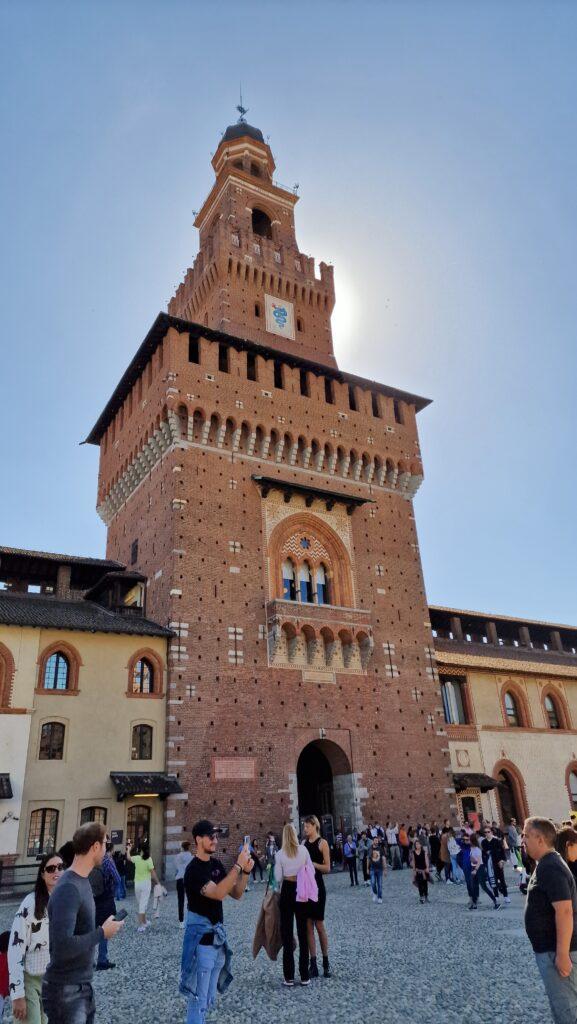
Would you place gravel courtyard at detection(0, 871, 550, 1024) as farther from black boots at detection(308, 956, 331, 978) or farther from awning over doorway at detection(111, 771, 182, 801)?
awning over doorway at detection(111, 771, 182, 801)

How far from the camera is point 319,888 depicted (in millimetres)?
8680

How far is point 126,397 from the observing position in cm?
3406

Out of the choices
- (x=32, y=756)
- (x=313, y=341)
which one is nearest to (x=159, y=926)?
(x=32, y=756)

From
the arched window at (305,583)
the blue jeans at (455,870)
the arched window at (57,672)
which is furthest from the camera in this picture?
the arched window at (305,583)

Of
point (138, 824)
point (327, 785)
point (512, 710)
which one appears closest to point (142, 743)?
point (138, 824)

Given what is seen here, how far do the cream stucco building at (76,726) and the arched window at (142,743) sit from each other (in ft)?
0.11

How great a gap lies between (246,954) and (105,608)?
18.0 metres

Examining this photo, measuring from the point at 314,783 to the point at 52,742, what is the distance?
1195 centimetres

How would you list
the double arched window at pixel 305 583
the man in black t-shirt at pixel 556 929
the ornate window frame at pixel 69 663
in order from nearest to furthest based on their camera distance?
the man in black t-shirt at pixel 556 929 < the ornate window frame at pixel 69 663 < the double arched window at pixel 305 583

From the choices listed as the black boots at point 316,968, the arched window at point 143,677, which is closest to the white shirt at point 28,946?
the black boots at point 316,968

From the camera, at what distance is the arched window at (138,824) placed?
2225 centimetres

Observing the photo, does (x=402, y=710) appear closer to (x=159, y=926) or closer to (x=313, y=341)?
(x=159, y=926)

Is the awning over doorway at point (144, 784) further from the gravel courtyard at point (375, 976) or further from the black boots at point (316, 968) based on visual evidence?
the black boots at point (316, 968)

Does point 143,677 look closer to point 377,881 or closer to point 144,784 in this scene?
point 144,784
